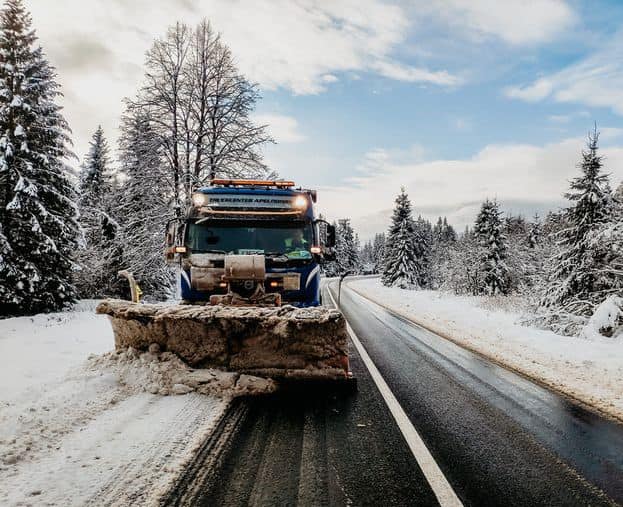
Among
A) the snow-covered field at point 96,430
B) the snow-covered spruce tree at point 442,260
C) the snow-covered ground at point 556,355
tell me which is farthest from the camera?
the snow-covered spruce tree at point 442,260

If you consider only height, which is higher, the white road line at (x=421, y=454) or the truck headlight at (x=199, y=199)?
the truck headlight at (x=199, y=199)

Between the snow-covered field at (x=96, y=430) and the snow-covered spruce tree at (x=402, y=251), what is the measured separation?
1431 inches

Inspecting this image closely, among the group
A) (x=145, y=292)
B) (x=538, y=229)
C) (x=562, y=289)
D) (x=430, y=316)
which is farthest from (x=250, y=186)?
(x=538, y=229)

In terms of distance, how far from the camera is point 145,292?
18234 mm

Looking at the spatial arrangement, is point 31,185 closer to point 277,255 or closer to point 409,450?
point 277,255

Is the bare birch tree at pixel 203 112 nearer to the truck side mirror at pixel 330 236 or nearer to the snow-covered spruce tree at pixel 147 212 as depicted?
the snow-covered spruce tree at pixel 147 212

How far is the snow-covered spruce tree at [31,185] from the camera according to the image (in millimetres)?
12289

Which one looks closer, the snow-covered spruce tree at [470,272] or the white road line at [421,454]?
the white road line at [421,454]

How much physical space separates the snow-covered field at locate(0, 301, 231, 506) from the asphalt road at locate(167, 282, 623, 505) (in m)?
0.27

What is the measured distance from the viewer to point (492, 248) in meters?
29.8

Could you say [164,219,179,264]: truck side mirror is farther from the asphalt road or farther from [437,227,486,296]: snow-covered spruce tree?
[437,227,486,296]: snow-covered spruce tree

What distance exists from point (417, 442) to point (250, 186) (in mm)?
5480

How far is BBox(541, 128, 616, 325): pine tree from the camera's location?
10.7 meters

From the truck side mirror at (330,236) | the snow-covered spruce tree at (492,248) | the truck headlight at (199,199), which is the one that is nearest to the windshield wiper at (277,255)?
the truck side mirror at (330,236)
